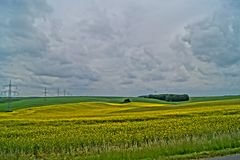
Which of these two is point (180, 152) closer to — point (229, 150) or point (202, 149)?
point (202, 149)

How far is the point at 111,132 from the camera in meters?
24.9

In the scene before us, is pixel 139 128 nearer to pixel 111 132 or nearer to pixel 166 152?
pixel 111 132

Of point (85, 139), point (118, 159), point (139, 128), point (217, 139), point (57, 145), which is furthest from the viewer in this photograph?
point (139, 128)

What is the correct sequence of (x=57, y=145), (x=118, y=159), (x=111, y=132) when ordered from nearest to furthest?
1. (x=118, y=159)
2. (x=57, y=145)
3. (x=111, y=132)

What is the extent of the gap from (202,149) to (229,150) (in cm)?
97

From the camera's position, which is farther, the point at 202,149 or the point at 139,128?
the point at 139,128

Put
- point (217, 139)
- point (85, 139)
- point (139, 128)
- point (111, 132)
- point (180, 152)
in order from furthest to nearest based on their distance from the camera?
point (139, 128), point (111, 132), point (85, 139), point (217, 139), point (180, 152)

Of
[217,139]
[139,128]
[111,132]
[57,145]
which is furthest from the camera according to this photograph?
[139,128]

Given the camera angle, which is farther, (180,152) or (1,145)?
(1,145)

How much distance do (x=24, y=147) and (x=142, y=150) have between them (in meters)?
9.02

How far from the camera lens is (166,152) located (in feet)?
41.4

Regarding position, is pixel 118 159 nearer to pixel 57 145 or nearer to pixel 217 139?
pixel 217 139

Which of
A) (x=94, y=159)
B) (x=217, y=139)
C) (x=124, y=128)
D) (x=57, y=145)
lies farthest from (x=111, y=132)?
(x=94, y=159)

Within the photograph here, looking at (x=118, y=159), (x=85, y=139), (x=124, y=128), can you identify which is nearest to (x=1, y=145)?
(x=85, y=139)
